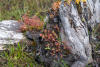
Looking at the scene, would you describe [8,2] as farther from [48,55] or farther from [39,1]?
[48,55]

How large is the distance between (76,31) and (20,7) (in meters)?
4.85

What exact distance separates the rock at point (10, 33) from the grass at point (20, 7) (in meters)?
1.61

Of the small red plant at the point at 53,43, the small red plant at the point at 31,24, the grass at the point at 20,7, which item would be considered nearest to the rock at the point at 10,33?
the small red plant at the point at 31,24

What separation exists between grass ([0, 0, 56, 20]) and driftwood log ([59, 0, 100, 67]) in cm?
386

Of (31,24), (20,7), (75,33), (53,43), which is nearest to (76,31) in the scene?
(75,33)

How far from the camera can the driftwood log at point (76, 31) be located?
4828mm

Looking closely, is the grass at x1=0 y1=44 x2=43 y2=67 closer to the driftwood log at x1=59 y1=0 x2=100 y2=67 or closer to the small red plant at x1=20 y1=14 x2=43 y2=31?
the small red plant at x1=20 y1=14 x2=43 y2=31

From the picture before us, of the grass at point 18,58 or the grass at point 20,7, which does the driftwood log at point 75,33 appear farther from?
the grass at point 20,7

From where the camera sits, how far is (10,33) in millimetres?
6055

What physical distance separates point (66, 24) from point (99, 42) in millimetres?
1380

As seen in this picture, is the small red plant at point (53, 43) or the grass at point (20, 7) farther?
the grass at point (20, 7)

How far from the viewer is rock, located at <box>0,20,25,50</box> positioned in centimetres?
562

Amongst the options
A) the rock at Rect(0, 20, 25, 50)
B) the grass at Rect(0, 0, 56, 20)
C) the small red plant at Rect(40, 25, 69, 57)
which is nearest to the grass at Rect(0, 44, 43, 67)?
the rock at Rect(0, 20, 25, 50)

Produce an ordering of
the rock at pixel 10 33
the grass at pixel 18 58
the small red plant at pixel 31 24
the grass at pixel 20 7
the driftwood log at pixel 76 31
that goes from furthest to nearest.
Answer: the grass at pixel 20 7, the small red plant at pixel 31 24, the rock at pixel 10 33, the grass at pixel 18 58, the driftwood log at pixel 76 31
